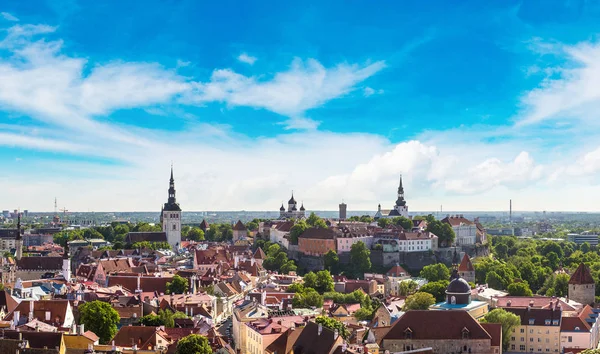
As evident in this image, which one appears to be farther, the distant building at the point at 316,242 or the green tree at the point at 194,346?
the distant building at the point at 316,242

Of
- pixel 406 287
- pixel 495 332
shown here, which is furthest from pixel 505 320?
pixel 406 287

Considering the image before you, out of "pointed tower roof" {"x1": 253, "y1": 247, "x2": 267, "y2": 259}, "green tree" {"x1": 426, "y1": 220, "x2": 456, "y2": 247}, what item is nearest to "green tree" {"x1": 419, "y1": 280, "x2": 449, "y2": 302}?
"pointed tower roof" {"x1": 253, "y1": 247, "x2": 267, "y2": 259}

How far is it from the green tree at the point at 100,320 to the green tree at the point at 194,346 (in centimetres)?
1059

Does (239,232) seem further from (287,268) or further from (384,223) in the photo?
(287,268)

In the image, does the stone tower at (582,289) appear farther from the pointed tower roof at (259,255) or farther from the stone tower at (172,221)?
the stone tower at (172,221)

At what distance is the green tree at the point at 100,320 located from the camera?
58.3m

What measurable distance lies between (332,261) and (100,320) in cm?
6779

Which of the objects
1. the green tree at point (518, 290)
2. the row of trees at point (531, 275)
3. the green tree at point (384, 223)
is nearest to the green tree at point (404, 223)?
the green tree at point (384, 223)

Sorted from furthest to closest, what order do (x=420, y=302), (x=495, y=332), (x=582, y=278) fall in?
(x=582, y=278) < (x=420, y=302) < (x=495, y=332)

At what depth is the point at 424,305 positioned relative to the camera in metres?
73.6

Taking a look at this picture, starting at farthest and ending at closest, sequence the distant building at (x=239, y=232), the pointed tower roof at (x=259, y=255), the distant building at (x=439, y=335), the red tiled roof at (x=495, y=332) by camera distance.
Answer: the distant building at (x=239, y=232) → the pointed tower roof at (x=259, y=255) → the red tiled roof at (x=495, y=332) → the distant building at (x=439, y=335)

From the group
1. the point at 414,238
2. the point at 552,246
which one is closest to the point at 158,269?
the point at 414,238

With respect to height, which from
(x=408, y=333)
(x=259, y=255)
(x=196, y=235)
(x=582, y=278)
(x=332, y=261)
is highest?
(x=196, y=235)

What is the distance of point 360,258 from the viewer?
121938 mm
